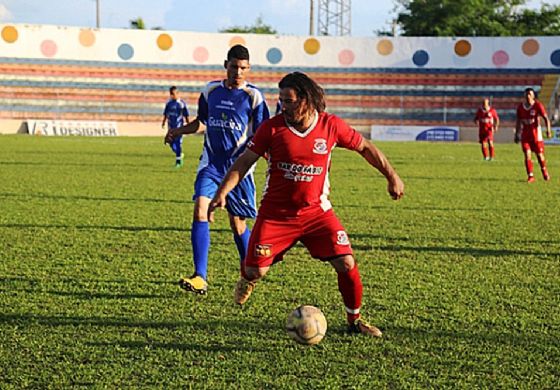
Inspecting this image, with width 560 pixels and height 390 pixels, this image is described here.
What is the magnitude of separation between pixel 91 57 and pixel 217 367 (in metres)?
43.8

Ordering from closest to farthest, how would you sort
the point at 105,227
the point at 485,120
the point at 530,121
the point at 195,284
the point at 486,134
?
the point at 195,284, the point at 105,227, the point at 530,121, the point at 486,134, the point at 485,120

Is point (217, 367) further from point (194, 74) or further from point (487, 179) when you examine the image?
point (194, 74)

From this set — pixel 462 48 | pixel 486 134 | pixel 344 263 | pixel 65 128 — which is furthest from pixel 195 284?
pixel 462 48

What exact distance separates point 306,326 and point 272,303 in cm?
138

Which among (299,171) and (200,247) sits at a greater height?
(299,171)

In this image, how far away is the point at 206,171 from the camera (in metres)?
6.84

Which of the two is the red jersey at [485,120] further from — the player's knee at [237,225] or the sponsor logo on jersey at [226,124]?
the sponsor logo on jersey at [226,124]

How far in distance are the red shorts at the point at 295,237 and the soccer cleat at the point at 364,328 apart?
1.61ft

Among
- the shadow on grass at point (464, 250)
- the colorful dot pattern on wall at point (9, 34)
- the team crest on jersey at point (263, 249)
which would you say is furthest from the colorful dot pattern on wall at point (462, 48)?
the team crest on jersey at point (263, 249)

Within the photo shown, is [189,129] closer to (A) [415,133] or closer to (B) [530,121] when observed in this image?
(B) [530,121]

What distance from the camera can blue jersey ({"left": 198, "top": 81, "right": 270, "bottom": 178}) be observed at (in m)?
6.73

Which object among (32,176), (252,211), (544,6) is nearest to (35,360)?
(252,211)

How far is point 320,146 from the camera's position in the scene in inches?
198

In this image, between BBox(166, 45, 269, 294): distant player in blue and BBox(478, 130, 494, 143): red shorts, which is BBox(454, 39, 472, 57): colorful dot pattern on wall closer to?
BBox(478, 130, 494, 143): red shorts
